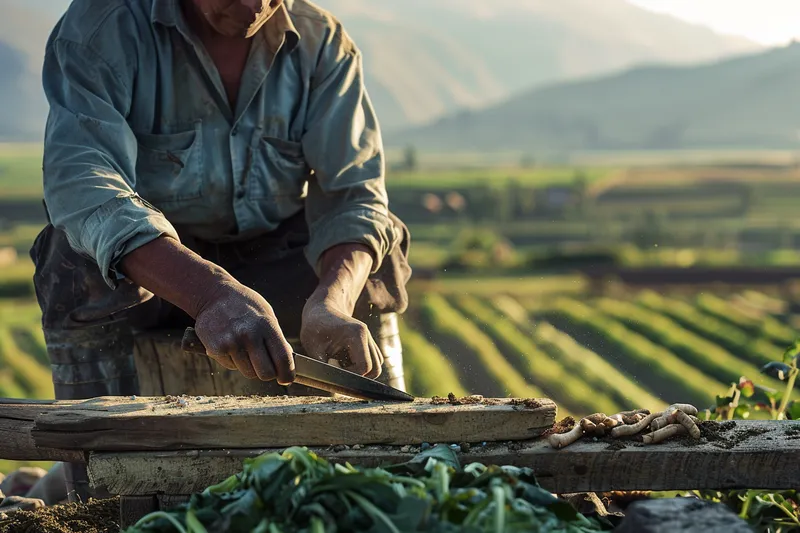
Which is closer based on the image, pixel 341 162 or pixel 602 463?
pixel 602 463

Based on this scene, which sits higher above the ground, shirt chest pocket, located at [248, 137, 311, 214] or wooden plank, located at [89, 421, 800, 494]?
shirt chest pocket, located at [248, 137, 311, 214]

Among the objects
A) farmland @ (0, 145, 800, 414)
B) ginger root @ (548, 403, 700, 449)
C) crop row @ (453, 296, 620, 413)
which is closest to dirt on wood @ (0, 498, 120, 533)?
ginger root @ (548, 403, 700, 449)

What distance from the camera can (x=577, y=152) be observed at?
63.4m

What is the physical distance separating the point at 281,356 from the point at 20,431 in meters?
0.83

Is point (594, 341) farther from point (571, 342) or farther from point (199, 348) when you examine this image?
point (199, 348)

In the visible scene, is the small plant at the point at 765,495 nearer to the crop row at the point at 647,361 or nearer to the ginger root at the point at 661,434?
the ginger root at the point at 661,434

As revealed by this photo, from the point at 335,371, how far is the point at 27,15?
6345 cm

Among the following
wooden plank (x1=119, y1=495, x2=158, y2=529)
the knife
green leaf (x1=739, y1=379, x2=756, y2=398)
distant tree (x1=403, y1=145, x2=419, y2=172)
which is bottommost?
distant tree (x1=403, y1=145, x2=419, y2=172)

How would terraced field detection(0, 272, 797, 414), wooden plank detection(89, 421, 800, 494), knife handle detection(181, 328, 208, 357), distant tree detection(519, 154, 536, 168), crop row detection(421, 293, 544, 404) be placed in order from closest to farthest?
1. wooden plank detection(89, 421, 800, 494)
2. knife handle detection(181, 328, 208, 357)
3. crop row detection(421, 293, 544, 404)
4. terraced field detection(0, 272, 797, 414)
5. distant tree detection(519, 154, 536, 168)

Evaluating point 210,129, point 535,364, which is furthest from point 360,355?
point 535,364

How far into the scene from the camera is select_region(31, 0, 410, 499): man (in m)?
3.33

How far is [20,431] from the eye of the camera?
2.87m

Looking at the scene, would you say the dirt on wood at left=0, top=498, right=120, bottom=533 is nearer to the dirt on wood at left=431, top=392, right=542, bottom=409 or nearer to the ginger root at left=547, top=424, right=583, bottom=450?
the dirt on wood at left=431, top=392, right=542, bottom=409

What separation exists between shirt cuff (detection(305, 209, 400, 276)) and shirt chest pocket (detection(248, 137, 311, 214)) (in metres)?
0.22
